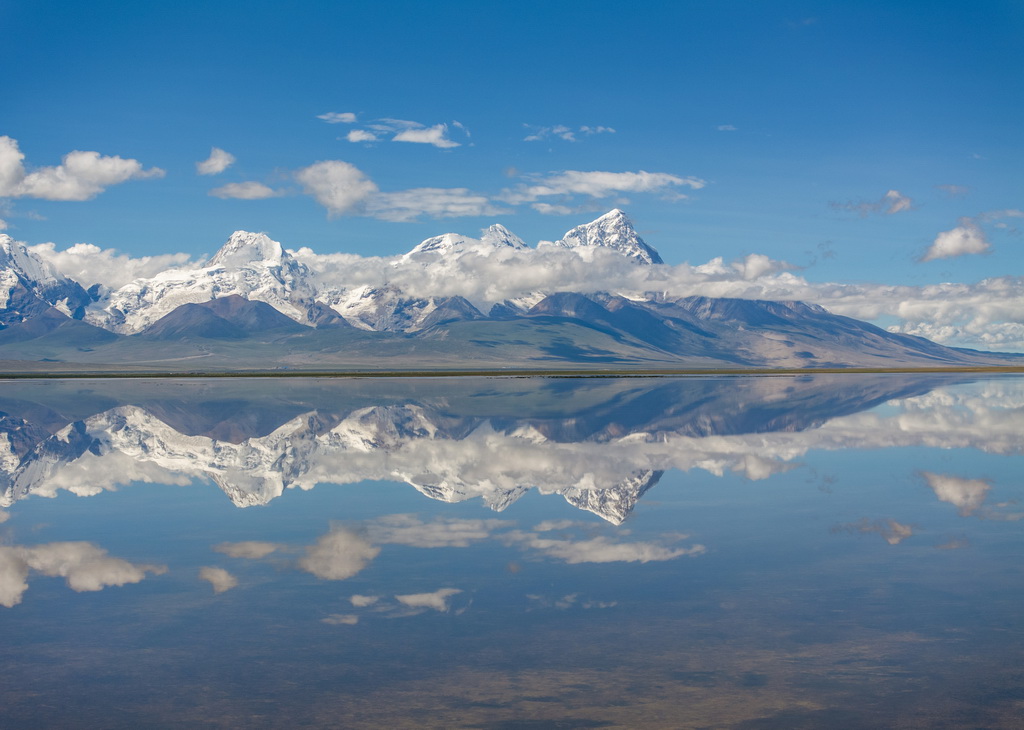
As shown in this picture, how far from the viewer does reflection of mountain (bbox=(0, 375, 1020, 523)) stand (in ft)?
129

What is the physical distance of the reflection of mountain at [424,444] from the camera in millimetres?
39219

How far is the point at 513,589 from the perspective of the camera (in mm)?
21000

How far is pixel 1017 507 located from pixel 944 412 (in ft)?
182

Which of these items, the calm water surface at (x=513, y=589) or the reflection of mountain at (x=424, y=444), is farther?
the reflection of mountain at (x=424, y=444)

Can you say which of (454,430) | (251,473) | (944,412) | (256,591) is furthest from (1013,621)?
(944,412)

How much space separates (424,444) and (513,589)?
109 ft

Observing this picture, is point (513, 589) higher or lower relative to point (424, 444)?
lower

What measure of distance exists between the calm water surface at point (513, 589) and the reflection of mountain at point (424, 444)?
395 mm

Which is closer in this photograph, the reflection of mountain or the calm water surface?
the calm water surface

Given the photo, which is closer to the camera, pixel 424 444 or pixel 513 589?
pixel 513 589

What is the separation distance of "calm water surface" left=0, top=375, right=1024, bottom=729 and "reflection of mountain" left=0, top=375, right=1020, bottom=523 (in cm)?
39

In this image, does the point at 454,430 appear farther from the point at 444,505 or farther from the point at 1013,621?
the point at 1013,621

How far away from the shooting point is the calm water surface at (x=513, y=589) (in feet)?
47.4

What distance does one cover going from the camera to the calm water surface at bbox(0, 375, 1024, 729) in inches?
569
